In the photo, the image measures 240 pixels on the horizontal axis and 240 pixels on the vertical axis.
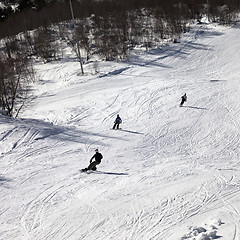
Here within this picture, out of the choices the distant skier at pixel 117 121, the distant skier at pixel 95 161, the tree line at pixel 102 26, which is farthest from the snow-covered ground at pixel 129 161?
the tree line at pixel 102 26

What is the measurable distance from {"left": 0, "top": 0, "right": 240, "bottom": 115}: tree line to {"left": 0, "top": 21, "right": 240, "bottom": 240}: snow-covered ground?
12.2 meters

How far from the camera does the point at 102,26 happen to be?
52.9 metres

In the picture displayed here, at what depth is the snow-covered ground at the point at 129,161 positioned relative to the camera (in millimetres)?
9844

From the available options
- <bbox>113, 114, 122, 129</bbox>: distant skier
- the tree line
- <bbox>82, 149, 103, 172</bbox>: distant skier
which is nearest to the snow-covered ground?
<bbox>82, 149, 103, 172</bbox>: distant skier

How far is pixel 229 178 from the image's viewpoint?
42.1 feet

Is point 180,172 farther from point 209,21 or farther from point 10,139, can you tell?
point 209,21

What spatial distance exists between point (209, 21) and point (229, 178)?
4396 cm

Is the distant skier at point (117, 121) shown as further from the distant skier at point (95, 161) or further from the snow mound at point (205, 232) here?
the snow mound at point (205, 232)

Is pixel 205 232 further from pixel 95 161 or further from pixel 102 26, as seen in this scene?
pixel 102 26

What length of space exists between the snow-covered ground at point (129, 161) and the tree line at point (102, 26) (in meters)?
12.2

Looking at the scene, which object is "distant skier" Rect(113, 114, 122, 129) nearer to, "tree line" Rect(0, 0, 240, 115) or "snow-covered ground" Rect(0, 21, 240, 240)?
"snow-covered ground" Rect(0, 21, 240, 240)

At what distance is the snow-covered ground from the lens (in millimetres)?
9844

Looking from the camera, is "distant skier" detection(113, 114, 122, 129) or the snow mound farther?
"distant skier" detection(113, 114, 122, 129)

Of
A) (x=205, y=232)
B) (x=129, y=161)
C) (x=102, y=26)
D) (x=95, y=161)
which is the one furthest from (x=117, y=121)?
(x=102, y=26)
